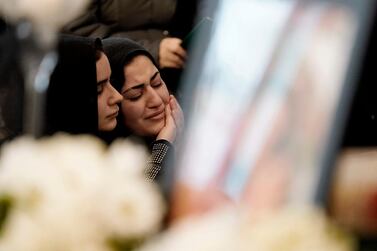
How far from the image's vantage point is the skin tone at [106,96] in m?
0.56

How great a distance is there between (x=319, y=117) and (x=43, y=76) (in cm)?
23

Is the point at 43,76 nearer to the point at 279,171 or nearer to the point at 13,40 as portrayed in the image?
the point at 13,40

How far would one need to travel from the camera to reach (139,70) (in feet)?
1.99

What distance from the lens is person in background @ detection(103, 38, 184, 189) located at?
1.87 ft

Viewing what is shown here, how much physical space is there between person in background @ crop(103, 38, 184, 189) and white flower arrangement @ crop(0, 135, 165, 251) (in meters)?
0.13

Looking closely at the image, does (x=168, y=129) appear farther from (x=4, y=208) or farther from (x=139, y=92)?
(x=4, y=208)

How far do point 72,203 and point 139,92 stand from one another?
0.70ft

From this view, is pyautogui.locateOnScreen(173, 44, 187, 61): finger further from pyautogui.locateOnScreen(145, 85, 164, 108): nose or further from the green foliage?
the green foliage

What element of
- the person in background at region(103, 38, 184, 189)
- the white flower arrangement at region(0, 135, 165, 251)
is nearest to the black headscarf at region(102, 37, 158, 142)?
the person in background at region(103, 38, 184, 189)

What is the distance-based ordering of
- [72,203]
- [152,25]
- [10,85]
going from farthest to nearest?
[152,25] < [10,85] < [72,203]

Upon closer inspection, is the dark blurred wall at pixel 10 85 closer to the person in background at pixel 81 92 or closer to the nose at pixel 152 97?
the person in background at pixel 81 92

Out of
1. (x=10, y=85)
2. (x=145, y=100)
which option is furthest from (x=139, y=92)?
(x=10, y=85)

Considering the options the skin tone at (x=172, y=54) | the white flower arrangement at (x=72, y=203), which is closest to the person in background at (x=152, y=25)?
the skin tone at (x=172, y=54)

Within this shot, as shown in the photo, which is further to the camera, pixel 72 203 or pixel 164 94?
pixel 164 94
